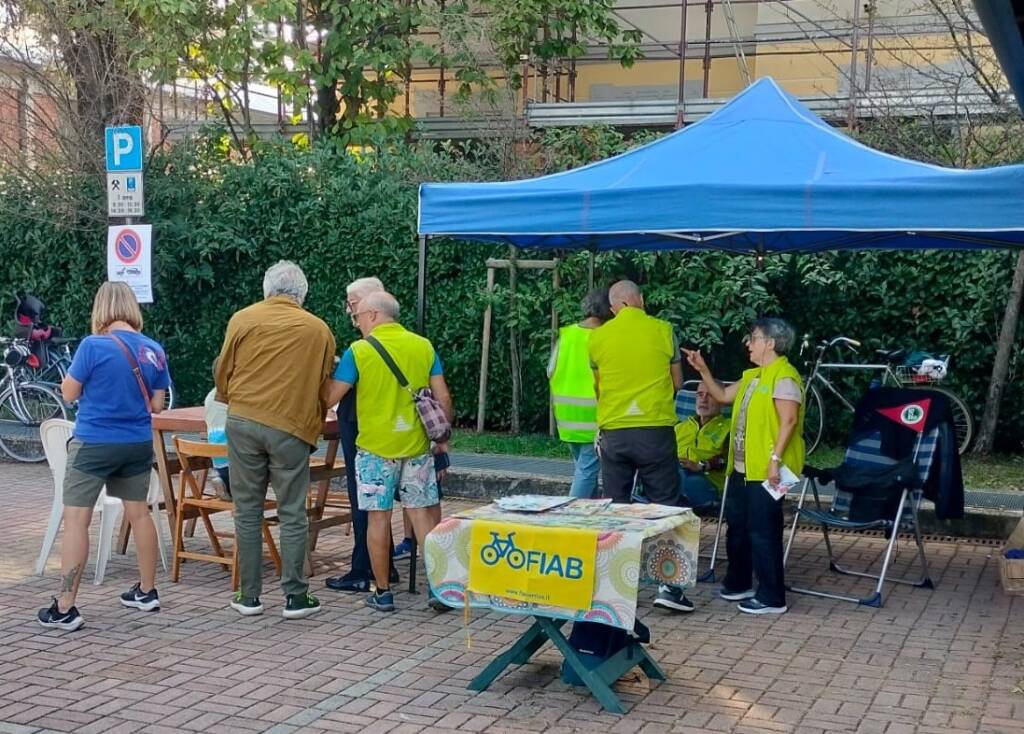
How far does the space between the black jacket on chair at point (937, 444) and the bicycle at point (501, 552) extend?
3027 mm

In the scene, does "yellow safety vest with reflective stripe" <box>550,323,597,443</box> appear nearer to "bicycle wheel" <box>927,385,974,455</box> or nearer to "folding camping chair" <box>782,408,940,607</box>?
"folding camping chair" <box>782,408,940,607</box>

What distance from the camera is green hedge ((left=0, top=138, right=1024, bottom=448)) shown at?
34.6 feet

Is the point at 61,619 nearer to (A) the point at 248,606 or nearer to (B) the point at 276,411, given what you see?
(A) the point at 248,606

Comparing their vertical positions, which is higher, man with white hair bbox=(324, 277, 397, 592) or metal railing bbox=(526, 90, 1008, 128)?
metal railing bbox=(526, 90, 1008, 128)

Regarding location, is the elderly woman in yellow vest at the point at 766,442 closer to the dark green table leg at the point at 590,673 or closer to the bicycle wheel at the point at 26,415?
the dark green table leg at the point at 590,673

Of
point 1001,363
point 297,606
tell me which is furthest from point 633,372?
point 1001,363

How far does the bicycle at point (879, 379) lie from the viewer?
1011 centimetres

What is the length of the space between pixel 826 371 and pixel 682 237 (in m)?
3.03

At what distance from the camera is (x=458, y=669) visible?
18.0 ft

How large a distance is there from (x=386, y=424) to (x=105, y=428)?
4.59ft

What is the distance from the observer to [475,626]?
20.4 ft

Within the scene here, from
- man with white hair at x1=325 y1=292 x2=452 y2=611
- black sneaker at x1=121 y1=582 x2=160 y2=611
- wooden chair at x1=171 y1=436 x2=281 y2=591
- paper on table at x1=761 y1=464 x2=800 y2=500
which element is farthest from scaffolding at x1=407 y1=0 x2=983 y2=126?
black sneaker at x1=121 y1=582 x2=160 y2=611

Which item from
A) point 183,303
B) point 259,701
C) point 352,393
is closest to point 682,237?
point 352,393

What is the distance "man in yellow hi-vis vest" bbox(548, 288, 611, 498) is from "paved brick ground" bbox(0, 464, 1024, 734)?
108cm
